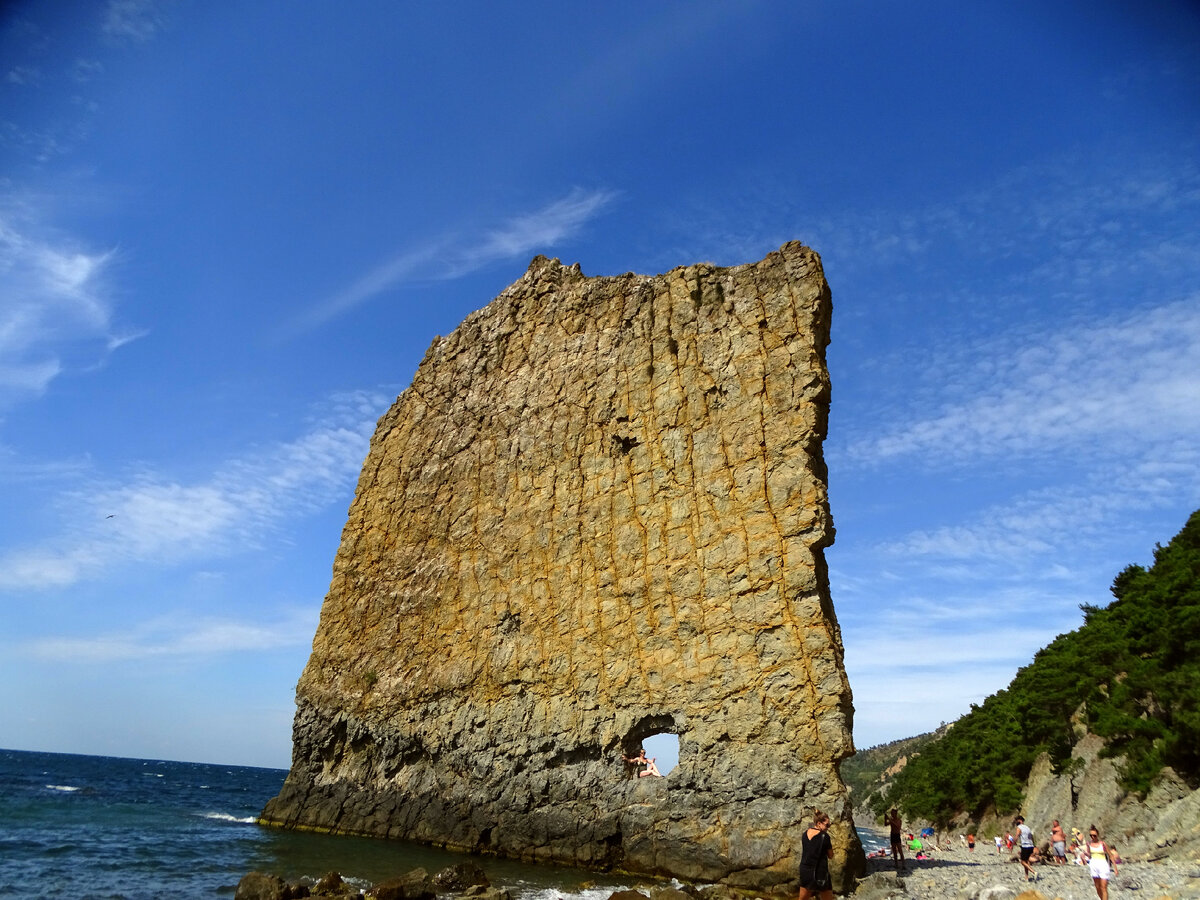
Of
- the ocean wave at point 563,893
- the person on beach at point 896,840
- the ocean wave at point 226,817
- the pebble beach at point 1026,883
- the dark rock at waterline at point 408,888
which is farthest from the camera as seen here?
the ocean wave at point 226,817

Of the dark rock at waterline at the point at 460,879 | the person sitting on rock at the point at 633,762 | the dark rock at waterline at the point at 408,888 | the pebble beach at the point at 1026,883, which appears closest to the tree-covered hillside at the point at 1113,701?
the pebble beach at the point at 1026,883

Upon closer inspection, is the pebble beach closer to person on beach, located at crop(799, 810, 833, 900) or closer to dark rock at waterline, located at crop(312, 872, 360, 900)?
person on beach, located at crop(799, 810, 833, 900)

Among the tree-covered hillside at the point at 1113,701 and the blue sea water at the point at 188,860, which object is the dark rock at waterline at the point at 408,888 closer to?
the blue sea water at the point at 188,860

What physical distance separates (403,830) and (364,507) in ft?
37.9

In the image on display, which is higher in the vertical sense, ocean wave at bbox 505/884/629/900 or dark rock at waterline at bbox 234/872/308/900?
dark rock at waterline at bbox 234/872/308/900

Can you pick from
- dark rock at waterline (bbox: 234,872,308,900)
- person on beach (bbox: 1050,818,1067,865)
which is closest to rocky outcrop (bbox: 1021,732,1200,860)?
person on beach (bbox: 1050,818,1067,865)

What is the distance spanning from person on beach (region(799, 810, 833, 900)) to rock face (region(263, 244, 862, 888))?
5.81 meters

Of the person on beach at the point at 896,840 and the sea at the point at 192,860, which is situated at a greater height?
the person on beach at the point at 896,840

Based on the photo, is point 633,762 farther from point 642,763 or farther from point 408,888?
point 408,888

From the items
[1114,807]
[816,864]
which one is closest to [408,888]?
[816,864]

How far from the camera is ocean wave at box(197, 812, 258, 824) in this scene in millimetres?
30059

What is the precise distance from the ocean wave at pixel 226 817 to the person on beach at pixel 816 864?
25.4m

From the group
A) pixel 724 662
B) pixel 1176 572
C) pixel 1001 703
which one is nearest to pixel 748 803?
pixel 724 662

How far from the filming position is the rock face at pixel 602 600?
17812mm
